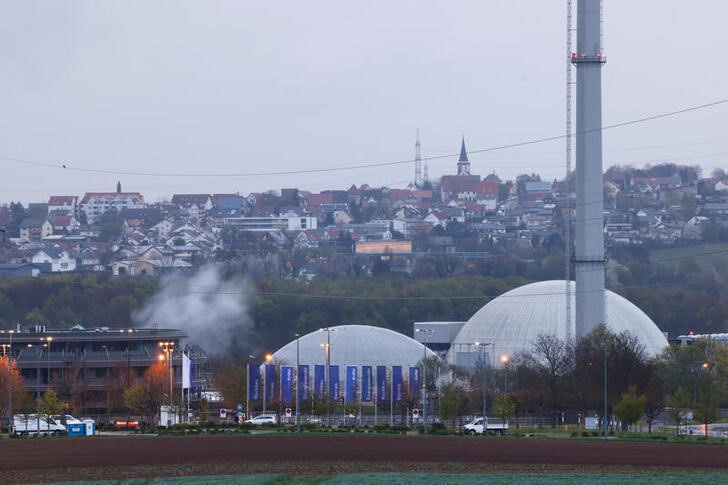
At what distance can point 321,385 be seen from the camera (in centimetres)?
8938

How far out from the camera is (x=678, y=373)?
312 feet

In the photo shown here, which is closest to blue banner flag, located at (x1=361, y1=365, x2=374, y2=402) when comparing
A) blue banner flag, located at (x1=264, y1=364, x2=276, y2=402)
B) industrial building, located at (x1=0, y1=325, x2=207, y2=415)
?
blue banner flag, located at (x1=264, y1=364, x2=276, y2=402)

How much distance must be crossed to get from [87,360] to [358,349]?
925 inches

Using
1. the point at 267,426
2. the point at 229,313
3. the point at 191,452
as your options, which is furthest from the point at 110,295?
the point at 191,452

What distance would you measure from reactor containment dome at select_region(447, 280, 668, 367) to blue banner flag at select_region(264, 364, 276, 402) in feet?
95.2

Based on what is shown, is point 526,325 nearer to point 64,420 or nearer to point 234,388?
point 234,388

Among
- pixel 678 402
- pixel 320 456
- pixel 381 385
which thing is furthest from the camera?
pixel 381 385

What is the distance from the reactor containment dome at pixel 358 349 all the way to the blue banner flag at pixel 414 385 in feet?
62.5

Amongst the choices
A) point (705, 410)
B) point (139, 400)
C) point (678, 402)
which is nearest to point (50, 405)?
point (139, 400)

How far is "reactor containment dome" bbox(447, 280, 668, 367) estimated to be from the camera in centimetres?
11794

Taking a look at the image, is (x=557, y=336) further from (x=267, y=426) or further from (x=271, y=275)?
(x=271, y=275)

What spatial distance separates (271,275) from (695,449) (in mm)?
140706

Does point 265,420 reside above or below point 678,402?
below

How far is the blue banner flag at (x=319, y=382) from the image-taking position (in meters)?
86.8
